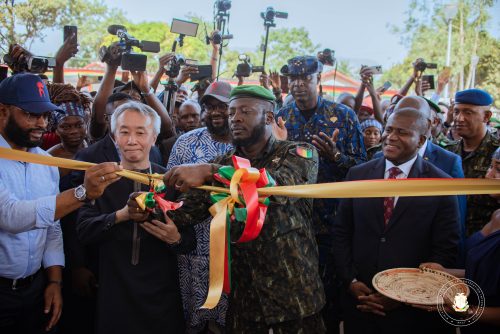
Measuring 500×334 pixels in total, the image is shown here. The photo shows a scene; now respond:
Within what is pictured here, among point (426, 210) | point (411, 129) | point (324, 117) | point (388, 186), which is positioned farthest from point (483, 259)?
point (324, 117)

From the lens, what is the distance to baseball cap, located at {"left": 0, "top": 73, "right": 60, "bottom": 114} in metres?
3.03

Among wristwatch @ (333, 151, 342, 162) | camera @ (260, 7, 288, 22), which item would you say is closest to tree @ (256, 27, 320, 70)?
camera @ (260, 7, 288, 22)

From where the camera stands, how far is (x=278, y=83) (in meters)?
6.96

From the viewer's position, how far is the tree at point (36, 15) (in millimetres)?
4124

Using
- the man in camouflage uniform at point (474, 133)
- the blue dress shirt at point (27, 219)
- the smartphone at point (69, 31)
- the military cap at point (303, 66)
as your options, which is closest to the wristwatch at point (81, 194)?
the blue dress shirt at point (27, 219)

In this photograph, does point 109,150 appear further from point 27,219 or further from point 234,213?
point 234,213

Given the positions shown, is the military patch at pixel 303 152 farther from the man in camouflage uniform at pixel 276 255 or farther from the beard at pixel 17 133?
the beard at pixel 17 133

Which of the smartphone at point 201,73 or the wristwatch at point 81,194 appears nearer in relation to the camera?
the wristwatch at point 81,194

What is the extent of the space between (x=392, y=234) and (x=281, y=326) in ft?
3.41

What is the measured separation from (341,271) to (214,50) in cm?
467

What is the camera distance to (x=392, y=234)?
319 cm

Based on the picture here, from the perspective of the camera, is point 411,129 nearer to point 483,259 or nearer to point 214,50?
point 483,259

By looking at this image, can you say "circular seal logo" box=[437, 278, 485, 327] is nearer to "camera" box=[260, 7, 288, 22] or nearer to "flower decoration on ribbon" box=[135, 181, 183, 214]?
"flower decoration on ribbon" box=[135, 181, 183, 214]

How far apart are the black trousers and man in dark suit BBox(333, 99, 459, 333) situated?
217cm
